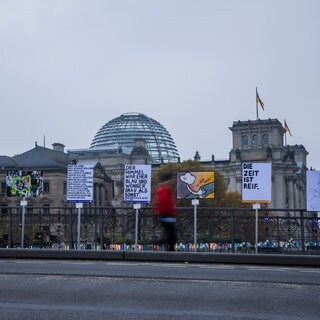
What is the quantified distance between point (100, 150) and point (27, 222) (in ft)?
438

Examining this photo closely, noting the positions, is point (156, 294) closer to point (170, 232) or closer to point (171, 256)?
point (170, 232)

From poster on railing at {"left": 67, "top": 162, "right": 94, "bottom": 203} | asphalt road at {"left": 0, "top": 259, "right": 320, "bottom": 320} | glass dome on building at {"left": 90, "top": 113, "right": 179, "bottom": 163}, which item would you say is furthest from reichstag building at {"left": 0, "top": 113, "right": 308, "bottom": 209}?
asphalt road at {"left": 0, "top": 259, "right": 320, "bottom": 320}

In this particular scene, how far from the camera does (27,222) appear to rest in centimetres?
2603

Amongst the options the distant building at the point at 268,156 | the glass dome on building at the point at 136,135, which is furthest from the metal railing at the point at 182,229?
the glass dome on building at the point at 136,135

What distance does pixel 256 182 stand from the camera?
838 inches

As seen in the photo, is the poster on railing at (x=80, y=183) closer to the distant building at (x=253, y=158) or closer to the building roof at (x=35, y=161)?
the building roof at (x=35, y=161)

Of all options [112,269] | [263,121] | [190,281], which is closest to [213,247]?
[112,269]

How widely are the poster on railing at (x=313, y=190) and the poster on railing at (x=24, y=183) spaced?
9.53 meters

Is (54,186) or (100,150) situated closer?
(54,186)

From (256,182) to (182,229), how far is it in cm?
538

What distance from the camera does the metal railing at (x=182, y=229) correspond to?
77.7 ft

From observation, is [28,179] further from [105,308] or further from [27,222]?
[105,308]

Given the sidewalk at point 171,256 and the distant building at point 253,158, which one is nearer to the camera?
the sidewalk at point 171,256

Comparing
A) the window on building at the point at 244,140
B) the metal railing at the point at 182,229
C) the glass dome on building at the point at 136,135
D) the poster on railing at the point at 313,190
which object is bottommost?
the metal railing at the point at 182,229
